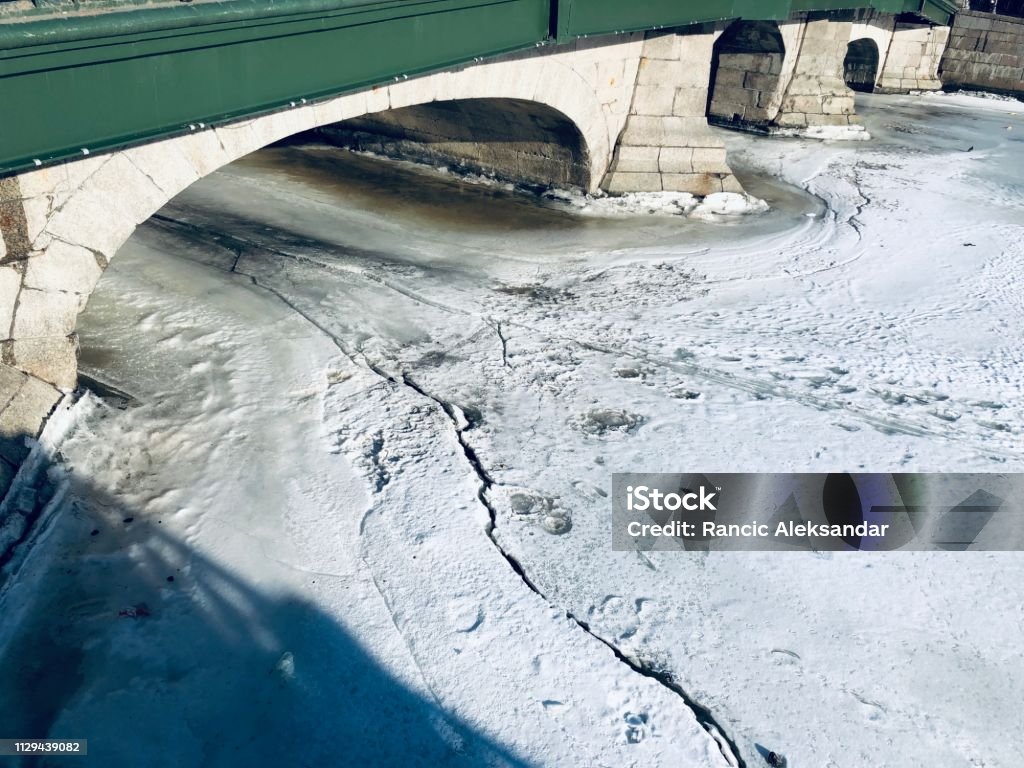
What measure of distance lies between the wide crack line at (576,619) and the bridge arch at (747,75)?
13.2m

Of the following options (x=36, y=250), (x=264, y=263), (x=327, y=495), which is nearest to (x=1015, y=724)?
(x=327, y=495)

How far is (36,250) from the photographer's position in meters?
5.78

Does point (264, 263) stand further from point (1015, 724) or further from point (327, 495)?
point (1015, 724)

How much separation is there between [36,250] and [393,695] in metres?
4.20

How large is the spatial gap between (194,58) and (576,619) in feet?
16.3

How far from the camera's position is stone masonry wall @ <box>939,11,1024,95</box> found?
23.1 meters

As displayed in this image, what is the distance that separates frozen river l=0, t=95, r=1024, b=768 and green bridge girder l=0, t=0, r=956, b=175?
2.28m

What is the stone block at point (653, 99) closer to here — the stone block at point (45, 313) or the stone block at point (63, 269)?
the stone block at point (63, 269)

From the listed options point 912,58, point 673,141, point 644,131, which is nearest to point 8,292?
point 644,131

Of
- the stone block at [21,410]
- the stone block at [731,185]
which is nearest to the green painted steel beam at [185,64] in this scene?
the stone block at [21,410]

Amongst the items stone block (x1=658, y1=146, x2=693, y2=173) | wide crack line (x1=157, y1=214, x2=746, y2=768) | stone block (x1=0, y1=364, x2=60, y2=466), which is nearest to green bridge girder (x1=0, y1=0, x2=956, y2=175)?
stone block (x1=0, y1=364, x2=60, y2=466)

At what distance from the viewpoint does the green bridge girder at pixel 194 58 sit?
16.6 ft

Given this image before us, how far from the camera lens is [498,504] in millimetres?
5836

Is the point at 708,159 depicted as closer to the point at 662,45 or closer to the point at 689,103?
the point at 689,103
